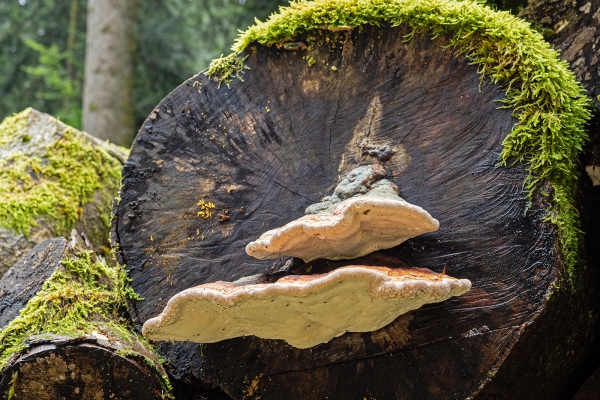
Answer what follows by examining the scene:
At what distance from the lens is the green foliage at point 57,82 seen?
891 centimetres

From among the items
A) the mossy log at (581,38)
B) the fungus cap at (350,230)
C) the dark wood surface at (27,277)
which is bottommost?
the dark wood surface at (27,277)

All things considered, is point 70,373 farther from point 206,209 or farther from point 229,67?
point 229,67

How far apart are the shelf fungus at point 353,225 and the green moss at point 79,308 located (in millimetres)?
861

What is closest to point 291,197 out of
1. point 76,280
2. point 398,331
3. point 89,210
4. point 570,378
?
point 398,331

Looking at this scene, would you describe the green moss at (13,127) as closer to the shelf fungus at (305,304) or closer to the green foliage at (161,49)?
the shelf fungus at (305,304)

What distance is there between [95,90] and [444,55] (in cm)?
715

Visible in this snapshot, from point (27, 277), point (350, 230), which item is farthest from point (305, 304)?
point (27, 277)

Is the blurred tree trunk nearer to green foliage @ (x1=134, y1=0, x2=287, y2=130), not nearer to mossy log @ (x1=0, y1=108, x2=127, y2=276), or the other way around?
green foliage @ (x1=134, y1=0, x2=287, y2=130)

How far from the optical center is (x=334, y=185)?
222cm

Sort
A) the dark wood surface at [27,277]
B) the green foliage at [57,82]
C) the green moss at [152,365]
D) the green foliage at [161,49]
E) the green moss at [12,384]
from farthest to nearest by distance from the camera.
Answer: the green foliage at [161,49]
the green foliage at [57,82]
the dark wood surface at [27,277]
the green moss at [152,365]
the green moss at [12,384]

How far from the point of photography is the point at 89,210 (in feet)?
12.8

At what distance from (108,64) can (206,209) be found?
21.7 ft

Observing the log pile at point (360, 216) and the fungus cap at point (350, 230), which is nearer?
the fungus cap at point (350, 230)

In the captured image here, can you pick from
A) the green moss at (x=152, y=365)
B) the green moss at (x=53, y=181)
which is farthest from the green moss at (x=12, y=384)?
the green moss at (x=53, y=181)
